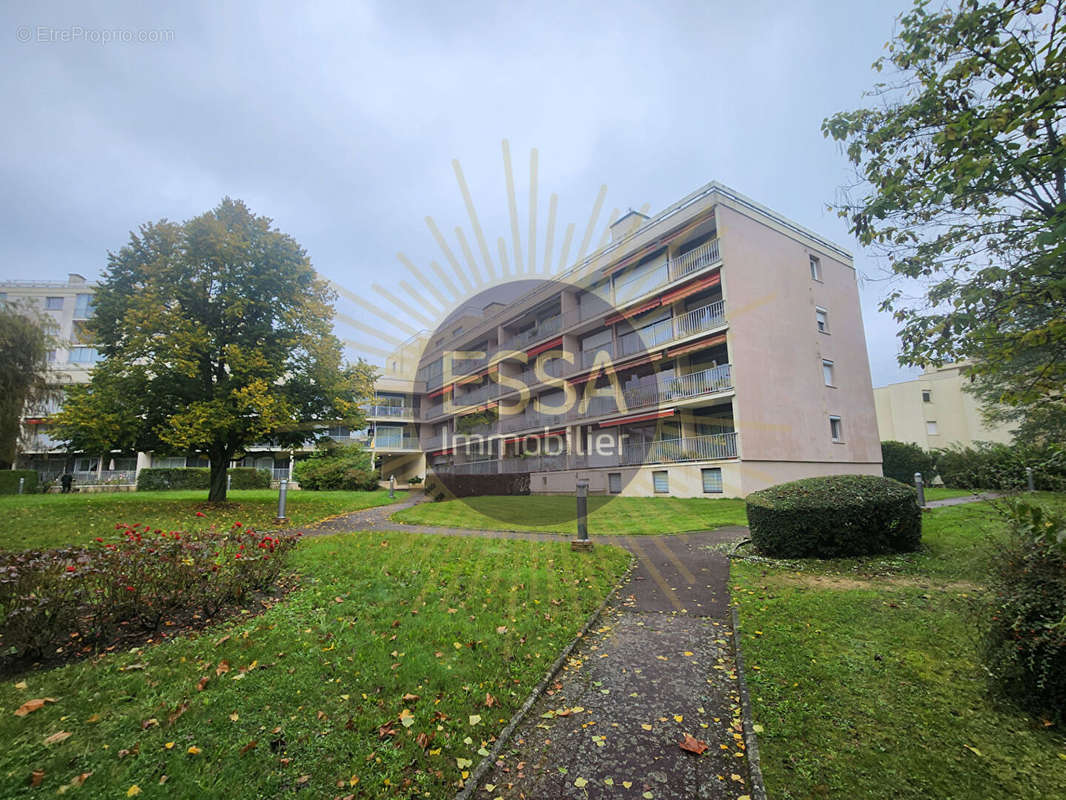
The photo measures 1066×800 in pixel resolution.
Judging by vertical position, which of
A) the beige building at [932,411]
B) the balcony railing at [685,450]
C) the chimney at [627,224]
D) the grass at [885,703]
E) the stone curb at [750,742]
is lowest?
the stone curb at [750,742]

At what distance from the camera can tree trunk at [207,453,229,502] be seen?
49.7ft

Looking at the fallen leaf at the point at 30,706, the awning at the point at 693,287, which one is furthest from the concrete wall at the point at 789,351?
the fallen leaf at the point at 30,706

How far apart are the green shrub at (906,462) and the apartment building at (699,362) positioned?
321cm

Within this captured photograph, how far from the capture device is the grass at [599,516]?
41.1ft

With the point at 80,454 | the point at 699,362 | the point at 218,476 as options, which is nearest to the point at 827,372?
the point at 699,362

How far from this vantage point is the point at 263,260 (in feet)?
48.3

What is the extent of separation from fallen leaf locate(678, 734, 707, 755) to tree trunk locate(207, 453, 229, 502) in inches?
631

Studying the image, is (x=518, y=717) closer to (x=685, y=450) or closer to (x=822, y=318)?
(x=685, y=450)

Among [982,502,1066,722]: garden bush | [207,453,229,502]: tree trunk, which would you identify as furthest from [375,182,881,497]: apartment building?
[982,502,1066,722]: garden bush

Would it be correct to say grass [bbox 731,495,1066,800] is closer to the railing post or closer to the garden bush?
the garden bush

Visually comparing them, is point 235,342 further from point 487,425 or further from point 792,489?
point 487,425

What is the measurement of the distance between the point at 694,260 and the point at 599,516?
43.2 feet

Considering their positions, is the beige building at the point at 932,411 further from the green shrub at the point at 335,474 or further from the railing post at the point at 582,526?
the green shrub at the point at 335,474

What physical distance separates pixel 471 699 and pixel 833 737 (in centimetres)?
245
